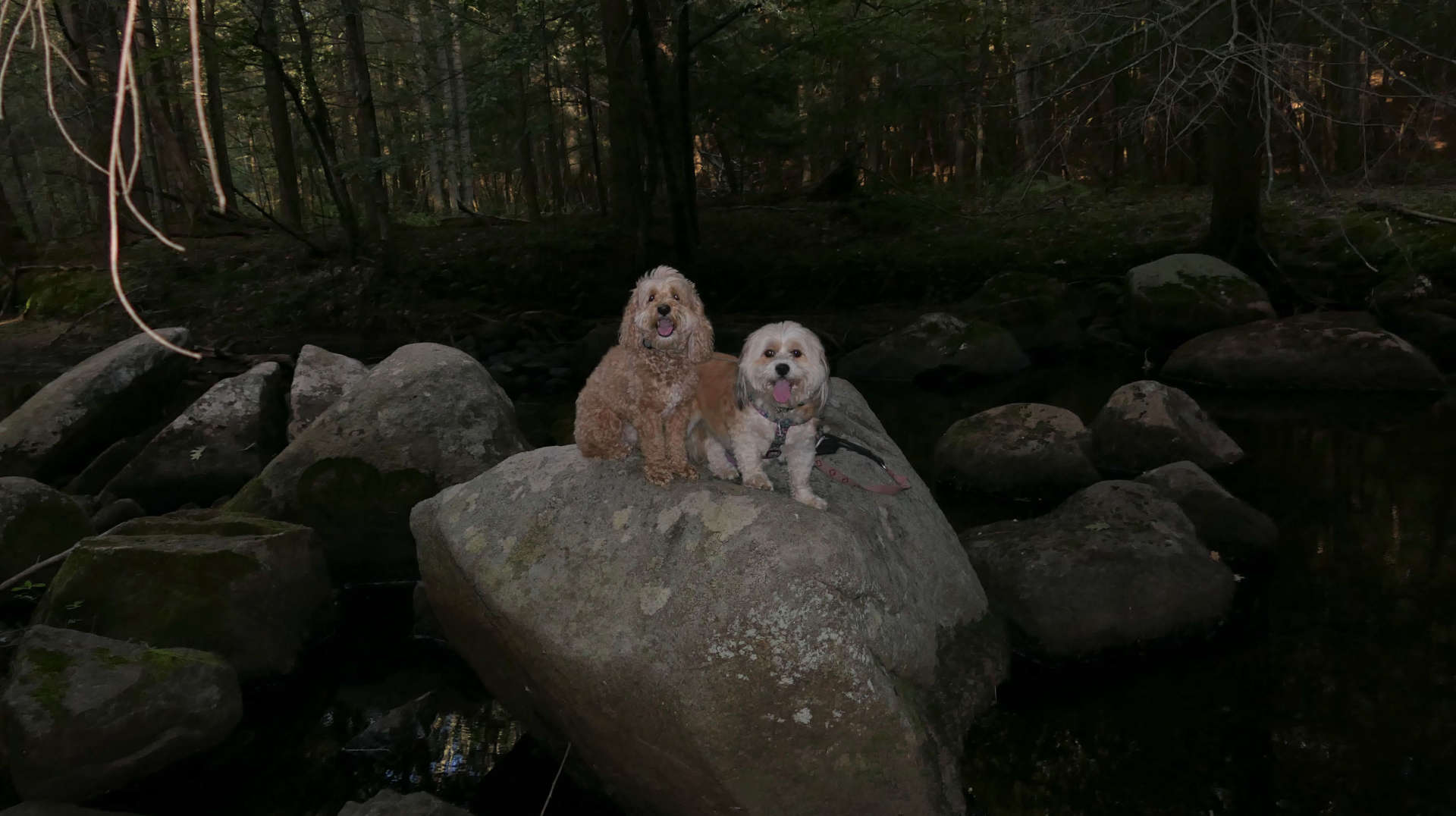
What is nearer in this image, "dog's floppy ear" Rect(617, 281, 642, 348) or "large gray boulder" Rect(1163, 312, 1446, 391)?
"dog's floppy ear" Rect(617, 281, 642, 348)

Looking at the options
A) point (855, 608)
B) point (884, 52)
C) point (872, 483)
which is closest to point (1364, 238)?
point (884, 52)

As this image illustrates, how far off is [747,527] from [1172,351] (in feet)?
44.4

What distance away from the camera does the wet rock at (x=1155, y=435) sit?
10.5 meters

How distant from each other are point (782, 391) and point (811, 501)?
815 millimetres

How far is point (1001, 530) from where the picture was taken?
25.6 ft

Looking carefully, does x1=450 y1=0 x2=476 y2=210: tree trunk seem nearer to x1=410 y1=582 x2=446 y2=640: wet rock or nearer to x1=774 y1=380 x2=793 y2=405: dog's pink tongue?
x1=410 y1=582 x2=446 y2=640: wet rock

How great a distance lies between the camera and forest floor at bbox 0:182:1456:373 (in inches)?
807

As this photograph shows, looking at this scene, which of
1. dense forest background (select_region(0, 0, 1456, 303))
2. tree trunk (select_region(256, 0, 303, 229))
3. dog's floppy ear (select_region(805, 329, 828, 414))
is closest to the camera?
dog's floppy ear (select_region(805, 329, 828, 414))

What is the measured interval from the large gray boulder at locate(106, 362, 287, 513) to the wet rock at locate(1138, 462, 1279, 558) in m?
9.42

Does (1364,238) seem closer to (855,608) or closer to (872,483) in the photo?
(872,483)

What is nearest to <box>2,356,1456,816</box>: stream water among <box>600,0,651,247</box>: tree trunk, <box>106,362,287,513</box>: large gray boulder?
<box>106,362,287,513</box>: large gray boulder

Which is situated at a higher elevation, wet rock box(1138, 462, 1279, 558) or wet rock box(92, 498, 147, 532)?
wet rock box(92, 498, 147, 532)

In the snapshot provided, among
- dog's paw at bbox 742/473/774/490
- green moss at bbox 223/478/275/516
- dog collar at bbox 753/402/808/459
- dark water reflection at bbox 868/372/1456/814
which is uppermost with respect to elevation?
dog collar at bbox 753/402/808/459

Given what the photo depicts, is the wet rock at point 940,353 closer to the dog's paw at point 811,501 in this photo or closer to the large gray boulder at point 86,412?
the large gray boulder at point 86,412
